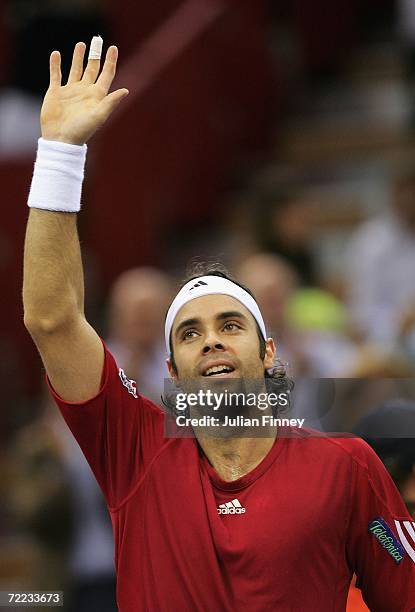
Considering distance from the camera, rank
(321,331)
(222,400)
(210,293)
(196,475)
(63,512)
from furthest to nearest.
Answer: (321,331) → (63,512) → (210,293) → (196,475) → (222,400)

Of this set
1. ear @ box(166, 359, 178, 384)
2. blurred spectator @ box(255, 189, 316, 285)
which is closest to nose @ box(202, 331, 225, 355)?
ear @ box(166, 359, 178, 384)

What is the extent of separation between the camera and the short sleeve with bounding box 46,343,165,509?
9.57 ft

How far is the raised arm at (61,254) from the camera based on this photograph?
9.37 ft

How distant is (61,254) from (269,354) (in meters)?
0.58

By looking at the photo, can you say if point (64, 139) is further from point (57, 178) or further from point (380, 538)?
point (380, 538)

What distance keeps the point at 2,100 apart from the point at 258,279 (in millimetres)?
3780

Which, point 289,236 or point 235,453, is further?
point 289,236

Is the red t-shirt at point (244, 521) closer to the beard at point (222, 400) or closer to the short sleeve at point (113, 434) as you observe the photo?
the short sleeve at point (113, 434)

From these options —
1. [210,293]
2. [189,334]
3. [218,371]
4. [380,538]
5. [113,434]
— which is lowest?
[380,538]

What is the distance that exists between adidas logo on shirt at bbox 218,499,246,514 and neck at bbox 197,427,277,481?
0.23 ft

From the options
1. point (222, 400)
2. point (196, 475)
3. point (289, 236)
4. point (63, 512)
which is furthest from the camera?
point (289, 236)

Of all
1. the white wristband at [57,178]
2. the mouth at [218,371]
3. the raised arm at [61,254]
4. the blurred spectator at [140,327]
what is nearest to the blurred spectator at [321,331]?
the blurred spectator at [140,327]

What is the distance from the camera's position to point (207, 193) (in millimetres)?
8891

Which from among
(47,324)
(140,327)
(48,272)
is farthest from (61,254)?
(140,327)
